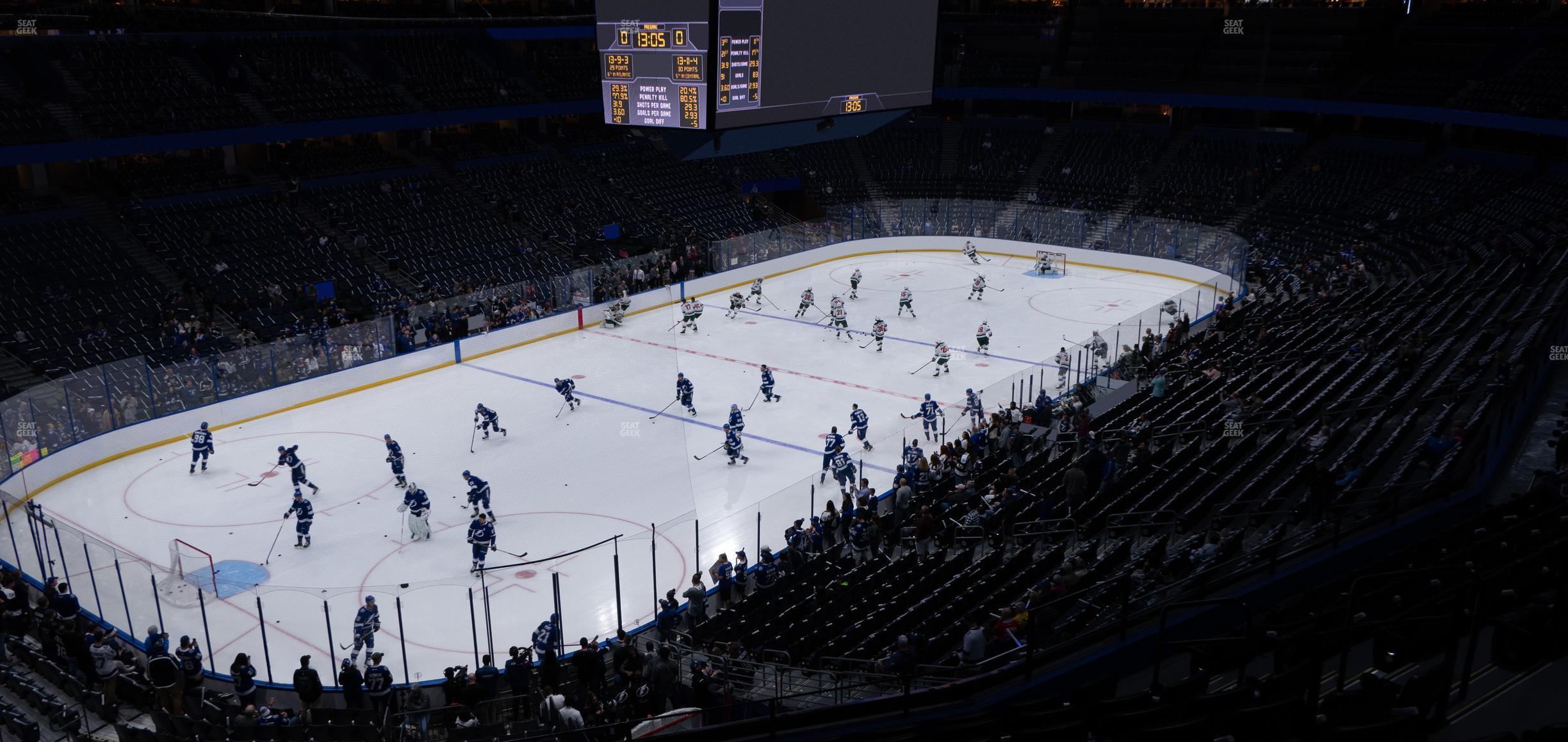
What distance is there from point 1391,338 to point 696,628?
44.6 ft

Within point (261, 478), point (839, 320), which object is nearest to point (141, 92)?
point (261, 478)

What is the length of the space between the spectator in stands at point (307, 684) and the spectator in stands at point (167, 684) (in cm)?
120

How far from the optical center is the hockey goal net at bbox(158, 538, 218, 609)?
1401 centimetres

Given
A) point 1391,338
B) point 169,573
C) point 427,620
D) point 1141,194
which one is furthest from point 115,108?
point 1141,194

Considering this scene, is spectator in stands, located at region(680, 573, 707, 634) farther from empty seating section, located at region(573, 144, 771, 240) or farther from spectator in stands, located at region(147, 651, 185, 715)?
empty seating section, located at region(573, 144, 771, 240)

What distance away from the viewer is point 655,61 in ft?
62.2

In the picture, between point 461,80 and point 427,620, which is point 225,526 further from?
point 461,80

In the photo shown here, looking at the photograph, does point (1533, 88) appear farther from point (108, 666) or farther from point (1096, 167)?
point (108, 666)

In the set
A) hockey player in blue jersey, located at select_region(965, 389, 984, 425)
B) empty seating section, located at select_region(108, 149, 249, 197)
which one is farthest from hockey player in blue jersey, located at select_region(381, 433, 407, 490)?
empty seating section, located at select_region(108, 149, 249, 197)

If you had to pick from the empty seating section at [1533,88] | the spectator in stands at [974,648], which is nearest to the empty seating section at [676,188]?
the empty seating section at [1533,88]

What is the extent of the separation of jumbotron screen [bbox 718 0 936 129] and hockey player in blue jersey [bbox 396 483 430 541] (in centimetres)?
763

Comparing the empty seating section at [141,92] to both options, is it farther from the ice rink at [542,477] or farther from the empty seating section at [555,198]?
the ice rink at [542,477]

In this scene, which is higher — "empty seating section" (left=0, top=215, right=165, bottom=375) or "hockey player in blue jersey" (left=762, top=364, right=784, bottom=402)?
"empty seating section" (left=0, top=215, right=165, bottom=375)

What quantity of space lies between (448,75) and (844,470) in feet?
87.1
